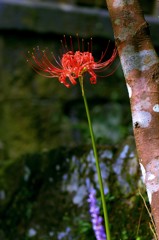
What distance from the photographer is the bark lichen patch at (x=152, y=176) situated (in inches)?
86.7

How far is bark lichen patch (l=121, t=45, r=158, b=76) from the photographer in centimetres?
230

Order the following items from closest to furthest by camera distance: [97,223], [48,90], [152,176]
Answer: [152,176]
[97,223]
[48,90]

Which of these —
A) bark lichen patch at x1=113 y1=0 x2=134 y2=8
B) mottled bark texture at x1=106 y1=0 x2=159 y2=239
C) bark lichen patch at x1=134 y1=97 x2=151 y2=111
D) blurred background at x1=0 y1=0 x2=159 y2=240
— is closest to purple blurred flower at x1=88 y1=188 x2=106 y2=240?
mottled bark texture at x1=106 y1=0 x2=159 y2=239

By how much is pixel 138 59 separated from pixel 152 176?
39 cm

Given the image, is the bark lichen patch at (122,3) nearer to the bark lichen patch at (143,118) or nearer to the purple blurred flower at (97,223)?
the bark lichen patch at (143,118)

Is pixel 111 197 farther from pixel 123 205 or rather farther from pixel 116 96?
pixel 116 96

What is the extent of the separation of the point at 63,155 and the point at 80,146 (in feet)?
0.41

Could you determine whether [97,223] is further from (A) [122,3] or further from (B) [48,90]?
(B) [48,90]

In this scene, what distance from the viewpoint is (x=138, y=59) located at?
2.30m

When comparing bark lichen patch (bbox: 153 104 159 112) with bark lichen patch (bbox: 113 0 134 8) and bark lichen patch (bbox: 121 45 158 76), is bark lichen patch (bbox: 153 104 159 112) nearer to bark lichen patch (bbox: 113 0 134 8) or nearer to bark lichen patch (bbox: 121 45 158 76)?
bark lichen patch (bbox: 121 45 158 76)

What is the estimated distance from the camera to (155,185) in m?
2.21

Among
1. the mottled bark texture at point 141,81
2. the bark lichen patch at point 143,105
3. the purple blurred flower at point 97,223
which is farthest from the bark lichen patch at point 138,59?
the purple blurred flower at point 97,223

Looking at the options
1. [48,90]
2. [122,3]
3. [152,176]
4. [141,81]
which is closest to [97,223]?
[152,176]

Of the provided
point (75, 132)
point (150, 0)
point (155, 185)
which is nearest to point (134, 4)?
point (155, 185)
